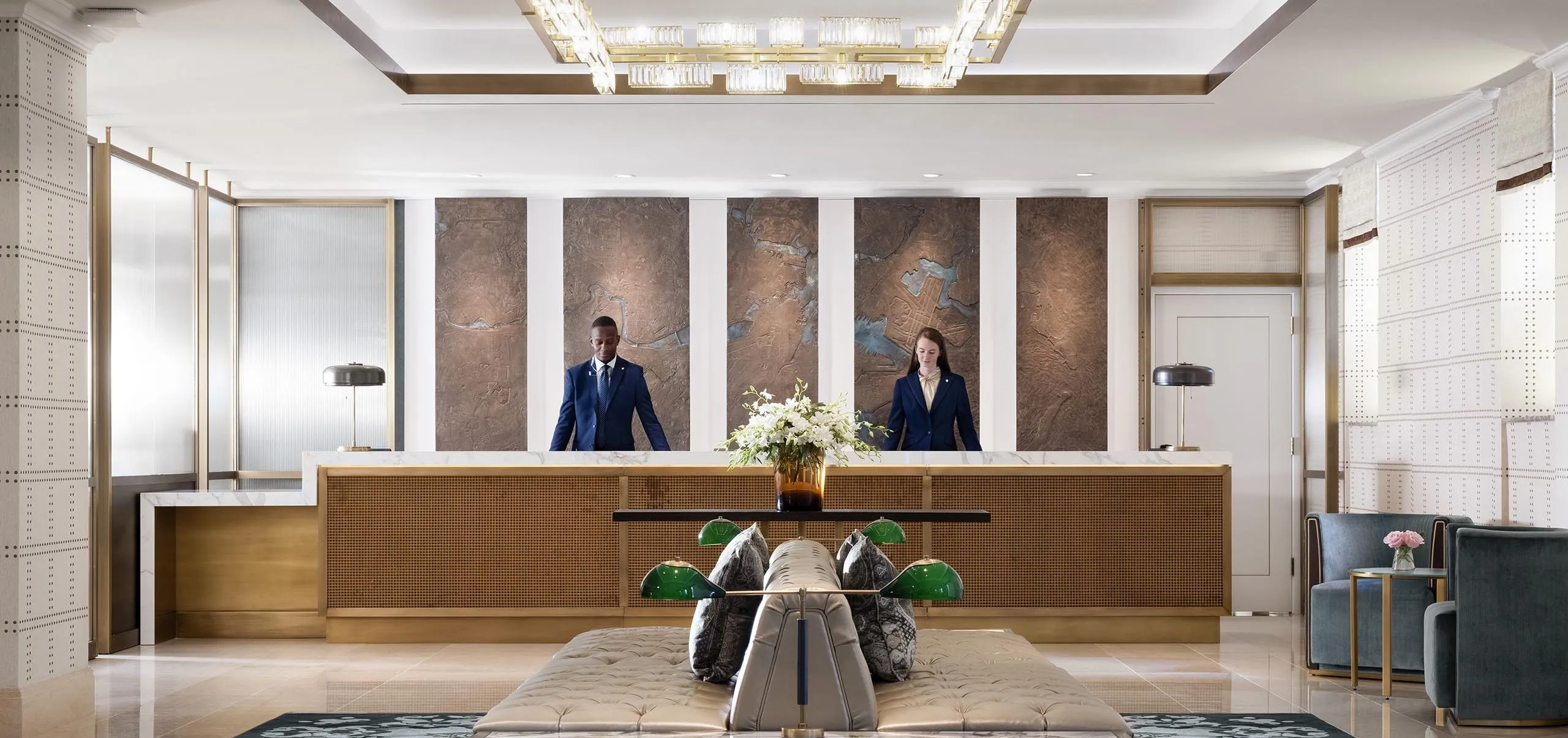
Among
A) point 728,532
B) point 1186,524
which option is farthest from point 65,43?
point 1186,524

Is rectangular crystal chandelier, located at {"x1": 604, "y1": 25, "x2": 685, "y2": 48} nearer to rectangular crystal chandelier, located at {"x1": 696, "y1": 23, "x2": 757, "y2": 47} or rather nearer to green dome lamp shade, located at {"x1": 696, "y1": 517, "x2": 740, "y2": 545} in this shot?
rectangular crystal chandelier, located at {"x1": 696, "y1": 23, "x2": 757, "y2": 47}

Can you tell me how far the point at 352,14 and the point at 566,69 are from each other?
3.67ft

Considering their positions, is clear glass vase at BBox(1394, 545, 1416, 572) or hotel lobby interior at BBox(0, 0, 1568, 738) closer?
hotel lobby interior at BBox(0, 0, 1568, 738)

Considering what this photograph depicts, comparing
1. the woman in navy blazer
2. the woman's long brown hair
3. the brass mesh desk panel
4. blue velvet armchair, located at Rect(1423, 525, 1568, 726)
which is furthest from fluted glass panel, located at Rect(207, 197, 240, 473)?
blue velvet armchair, located at Rect(1423, 525, 1568, 726)

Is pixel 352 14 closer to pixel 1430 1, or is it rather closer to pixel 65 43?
pixel 65 43

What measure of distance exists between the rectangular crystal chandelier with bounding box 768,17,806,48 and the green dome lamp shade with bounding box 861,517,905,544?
1.78 m

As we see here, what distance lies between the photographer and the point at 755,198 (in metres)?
10.5

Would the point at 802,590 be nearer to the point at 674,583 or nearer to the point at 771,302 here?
Answer: the point at 674,583

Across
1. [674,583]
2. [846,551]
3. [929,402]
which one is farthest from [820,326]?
[674,583]

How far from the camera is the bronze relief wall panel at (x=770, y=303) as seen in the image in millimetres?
10375

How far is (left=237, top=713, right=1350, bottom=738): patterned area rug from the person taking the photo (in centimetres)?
578

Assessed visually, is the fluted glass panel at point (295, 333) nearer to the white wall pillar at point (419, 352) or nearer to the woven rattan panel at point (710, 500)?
the white wall pillar at point (419, 352)

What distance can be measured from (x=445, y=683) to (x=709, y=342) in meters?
3.92

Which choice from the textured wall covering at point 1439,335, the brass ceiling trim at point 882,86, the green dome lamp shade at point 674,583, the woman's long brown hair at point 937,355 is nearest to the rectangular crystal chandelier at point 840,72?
the brass ceiling trim at point 882,86
